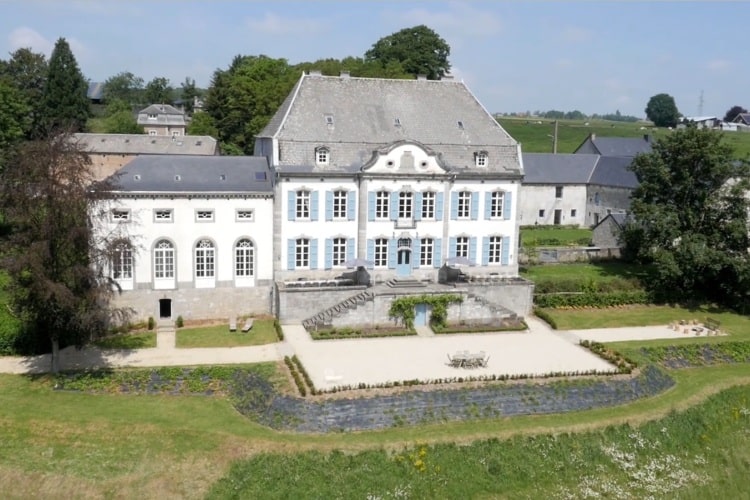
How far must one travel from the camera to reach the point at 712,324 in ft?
141

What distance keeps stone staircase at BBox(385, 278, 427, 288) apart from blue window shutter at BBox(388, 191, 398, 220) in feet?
12.6

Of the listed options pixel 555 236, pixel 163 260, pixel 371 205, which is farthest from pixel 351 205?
pixel 555 236

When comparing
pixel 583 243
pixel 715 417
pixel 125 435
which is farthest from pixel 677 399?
pixel 583 243

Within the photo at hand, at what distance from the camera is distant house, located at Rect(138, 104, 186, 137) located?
4107 inches

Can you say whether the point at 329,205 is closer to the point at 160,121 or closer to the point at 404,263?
the point at 404,263

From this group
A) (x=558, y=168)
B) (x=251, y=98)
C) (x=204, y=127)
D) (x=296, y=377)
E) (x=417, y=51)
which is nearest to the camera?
(x=296, y=377)

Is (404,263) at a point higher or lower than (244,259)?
lower

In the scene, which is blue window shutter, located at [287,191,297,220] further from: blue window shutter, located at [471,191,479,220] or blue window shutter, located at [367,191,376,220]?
blue window shutter, located at [471,191,479,220]

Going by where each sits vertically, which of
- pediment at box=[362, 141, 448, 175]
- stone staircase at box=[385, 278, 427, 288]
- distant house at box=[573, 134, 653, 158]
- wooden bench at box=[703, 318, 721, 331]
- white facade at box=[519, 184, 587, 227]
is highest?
distant house at box=[573, 134, 653, 158]

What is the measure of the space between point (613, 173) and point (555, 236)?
34.4 feet

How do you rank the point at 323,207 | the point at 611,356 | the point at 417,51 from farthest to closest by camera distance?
the point at 417,51 → the point at 323,207 → the point at 611,356

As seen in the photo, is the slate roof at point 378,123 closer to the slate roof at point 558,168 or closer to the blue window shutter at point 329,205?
the blue window shutter at point 329,205

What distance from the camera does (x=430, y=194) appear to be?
→ 43.9 metres

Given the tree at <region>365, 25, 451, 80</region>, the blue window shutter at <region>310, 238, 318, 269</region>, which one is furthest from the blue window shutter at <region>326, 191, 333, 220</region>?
the tree at <region>365, 25, 451, 80</region>
